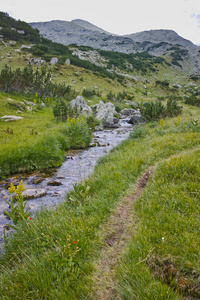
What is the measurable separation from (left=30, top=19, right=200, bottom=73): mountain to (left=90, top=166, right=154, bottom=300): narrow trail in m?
119

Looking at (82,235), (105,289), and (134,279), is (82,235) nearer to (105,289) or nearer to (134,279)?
(105,289)

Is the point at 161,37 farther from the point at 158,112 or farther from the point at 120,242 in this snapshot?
the point at 120,242

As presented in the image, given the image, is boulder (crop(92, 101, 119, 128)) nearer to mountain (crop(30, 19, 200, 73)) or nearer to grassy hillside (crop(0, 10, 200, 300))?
grassy hillside (crop(0, 10, 200, 300))

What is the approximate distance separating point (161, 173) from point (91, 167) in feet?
13.6

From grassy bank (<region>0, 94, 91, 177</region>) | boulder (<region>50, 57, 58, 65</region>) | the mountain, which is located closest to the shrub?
grassy bank (<region>0, 94, 91, 177</region>)

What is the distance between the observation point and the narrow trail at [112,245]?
6.20 feet

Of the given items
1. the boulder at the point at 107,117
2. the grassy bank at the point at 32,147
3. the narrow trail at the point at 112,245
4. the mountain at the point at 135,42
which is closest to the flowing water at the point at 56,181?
the grassy bank at the point at 32,147

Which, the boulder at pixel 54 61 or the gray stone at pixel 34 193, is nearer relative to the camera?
the gray stone at pixel 34 193

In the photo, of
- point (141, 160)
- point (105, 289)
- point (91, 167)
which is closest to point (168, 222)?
point (105, 289)

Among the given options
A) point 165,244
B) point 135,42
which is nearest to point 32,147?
point 165,244

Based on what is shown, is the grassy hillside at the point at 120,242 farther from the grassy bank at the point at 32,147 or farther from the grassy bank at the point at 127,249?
the grassy bank at the point at 32,147

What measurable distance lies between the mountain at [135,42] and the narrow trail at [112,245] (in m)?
119

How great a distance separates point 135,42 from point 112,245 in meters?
173

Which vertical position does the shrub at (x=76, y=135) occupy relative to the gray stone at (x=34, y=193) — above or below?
above
